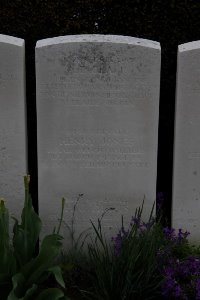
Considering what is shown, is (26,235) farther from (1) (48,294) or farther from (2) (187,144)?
(2) (187,144)

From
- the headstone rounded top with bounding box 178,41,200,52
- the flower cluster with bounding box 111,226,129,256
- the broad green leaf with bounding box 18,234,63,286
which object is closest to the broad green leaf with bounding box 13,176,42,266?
the broad green leaf with bounding box 18,234,63,286

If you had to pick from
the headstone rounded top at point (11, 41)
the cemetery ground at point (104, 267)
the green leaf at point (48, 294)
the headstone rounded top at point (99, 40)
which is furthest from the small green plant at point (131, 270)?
the headstone rounded top at point (11, 41)

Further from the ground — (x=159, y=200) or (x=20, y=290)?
(x=159, y=200)

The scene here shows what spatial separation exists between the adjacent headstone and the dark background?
368 millimetres

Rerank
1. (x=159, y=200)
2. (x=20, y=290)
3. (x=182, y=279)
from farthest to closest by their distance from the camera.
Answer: (x=159, y=200)
(x=182, y=279)
(x=20, y=290)

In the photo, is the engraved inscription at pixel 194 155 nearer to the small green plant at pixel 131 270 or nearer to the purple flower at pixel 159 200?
the purple flower at pixel 159 200

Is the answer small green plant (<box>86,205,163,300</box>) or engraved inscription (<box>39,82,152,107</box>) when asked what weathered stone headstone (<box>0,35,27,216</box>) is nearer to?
engraved inscription (<box>39,82,152,107</box>)

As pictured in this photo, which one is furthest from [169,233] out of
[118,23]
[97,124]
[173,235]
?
[118,23]

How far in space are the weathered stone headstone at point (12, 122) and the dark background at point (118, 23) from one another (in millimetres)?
487

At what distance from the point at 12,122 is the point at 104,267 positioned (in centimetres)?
106

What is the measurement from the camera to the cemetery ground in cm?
319

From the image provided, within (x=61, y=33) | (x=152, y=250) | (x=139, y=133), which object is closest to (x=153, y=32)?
(x=61, y=33)

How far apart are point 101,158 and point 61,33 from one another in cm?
115

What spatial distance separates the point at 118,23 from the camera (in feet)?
14.0
